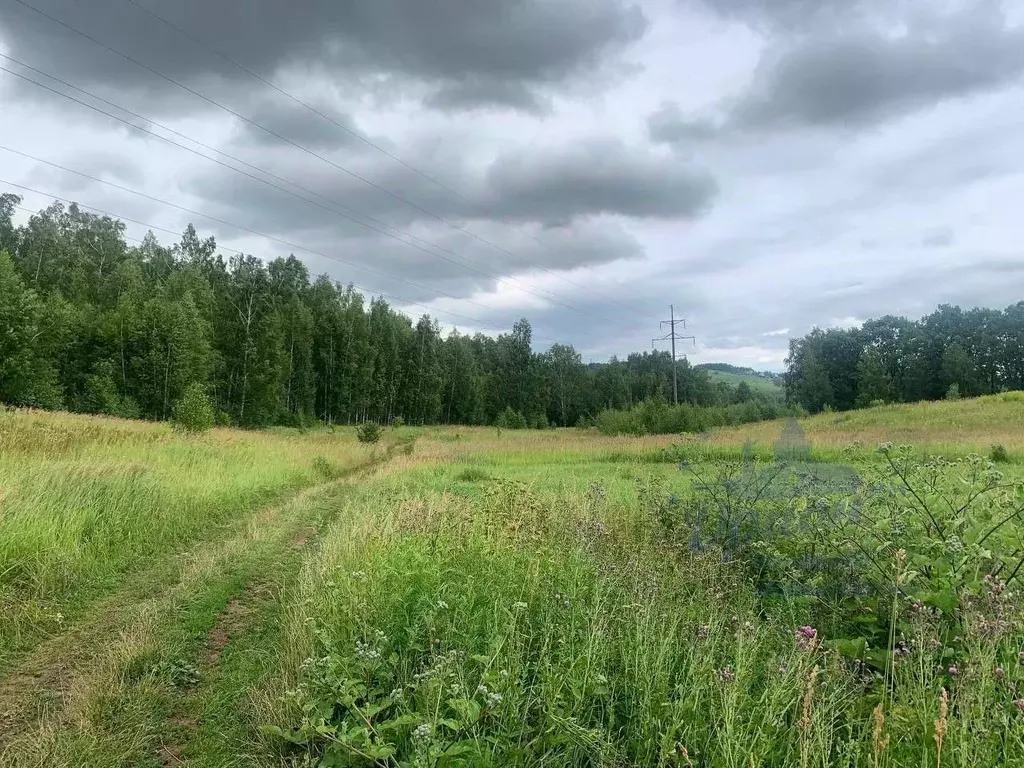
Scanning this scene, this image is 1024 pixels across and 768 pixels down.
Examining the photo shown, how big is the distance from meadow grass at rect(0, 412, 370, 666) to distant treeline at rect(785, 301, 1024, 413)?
282 ft

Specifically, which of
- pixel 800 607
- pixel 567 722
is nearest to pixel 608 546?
pixel 800 607

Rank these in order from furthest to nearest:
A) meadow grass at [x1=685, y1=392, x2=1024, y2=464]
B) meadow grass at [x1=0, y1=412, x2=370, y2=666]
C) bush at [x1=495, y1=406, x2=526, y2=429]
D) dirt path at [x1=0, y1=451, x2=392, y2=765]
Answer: bush at [x1=495, y1=406, x2=526, y2=429] → meadow grass at [x1=685, y1=392, x2=1024, y2=464] → meadow grass at [x1=0, y1=412, x2=370, y2=666] → dirt path at [x1=0, y1=451, x2=392, y2=765]

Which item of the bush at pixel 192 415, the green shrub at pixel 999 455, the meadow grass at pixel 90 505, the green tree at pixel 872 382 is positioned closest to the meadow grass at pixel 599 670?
the meadow grass at pixel 90 505

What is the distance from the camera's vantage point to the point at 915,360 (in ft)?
287

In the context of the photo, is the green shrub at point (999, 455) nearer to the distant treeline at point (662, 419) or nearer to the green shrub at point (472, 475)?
the green shrub at point (472, 475)

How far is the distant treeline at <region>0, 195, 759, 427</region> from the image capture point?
41.7 metres

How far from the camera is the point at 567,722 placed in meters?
2.94

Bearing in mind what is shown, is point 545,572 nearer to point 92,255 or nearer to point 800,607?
point 800,607

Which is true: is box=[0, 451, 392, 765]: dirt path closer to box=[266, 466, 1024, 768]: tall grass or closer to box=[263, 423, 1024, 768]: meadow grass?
box=[263, 423, 1024, 768]: meadow grass

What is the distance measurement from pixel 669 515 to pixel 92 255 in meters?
73.1

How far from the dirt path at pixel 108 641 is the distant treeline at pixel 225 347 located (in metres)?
19.4

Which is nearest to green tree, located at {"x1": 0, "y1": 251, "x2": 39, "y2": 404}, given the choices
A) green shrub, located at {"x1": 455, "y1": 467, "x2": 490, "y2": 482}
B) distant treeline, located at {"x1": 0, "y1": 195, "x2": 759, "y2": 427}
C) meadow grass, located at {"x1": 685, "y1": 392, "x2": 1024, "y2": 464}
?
distant treeline, located at {"x1": 0, "y1": 195, "x2": 759, "y2": 427}

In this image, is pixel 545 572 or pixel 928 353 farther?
pixel 928 353

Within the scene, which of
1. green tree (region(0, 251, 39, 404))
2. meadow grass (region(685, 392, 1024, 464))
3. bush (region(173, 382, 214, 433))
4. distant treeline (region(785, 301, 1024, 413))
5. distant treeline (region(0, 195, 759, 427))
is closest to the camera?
meadow grass (region(685, 392, 1024, 464))
